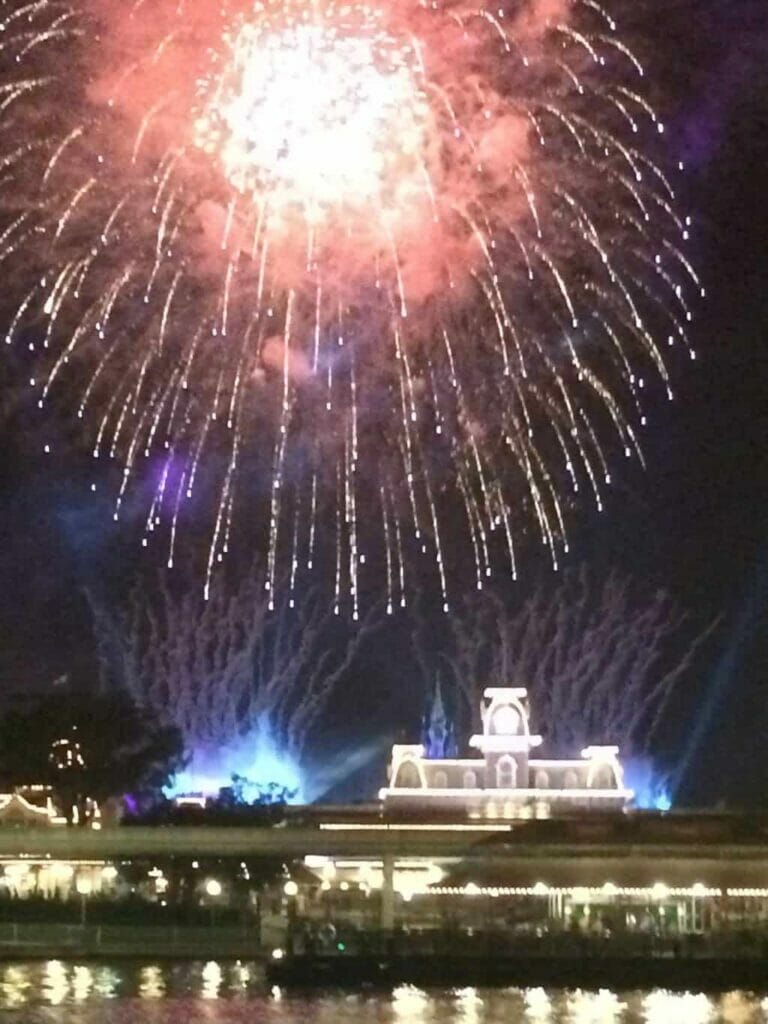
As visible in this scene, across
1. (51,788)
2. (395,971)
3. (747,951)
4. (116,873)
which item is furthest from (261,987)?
(51,788)

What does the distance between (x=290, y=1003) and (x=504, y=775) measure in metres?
29.3

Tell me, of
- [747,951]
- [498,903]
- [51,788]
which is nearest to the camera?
[747,951]

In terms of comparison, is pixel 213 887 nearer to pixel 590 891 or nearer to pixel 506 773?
pixel 590 891

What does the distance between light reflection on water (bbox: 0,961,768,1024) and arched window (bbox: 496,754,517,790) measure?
24.1 m

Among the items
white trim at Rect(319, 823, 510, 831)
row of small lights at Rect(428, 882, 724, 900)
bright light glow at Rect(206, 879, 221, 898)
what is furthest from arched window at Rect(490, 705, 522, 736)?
row of small lights at Rect(428, 882, 724, 900)

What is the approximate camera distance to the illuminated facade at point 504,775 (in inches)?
2514

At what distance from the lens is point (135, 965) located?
42.7m

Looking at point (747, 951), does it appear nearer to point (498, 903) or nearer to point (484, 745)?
point (498, 903)

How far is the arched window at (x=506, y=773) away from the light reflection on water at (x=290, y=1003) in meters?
24.1

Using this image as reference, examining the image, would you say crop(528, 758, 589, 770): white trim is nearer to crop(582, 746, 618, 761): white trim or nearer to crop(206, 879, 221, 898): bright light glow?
crop(582, 746, 618, 761): white trim

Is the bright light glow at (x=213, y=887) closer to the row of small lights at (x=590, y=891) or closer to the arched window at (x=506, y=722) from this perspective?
the row of small lights at (x=590, y=891)

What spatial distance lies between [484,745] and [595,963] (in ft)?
79.2

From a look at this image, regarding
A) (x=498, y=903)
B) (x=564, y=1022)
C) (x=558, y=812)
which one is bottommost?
(x=564, y=1022)

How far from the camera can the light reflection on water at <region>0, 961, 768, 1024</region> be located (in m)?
33.3
